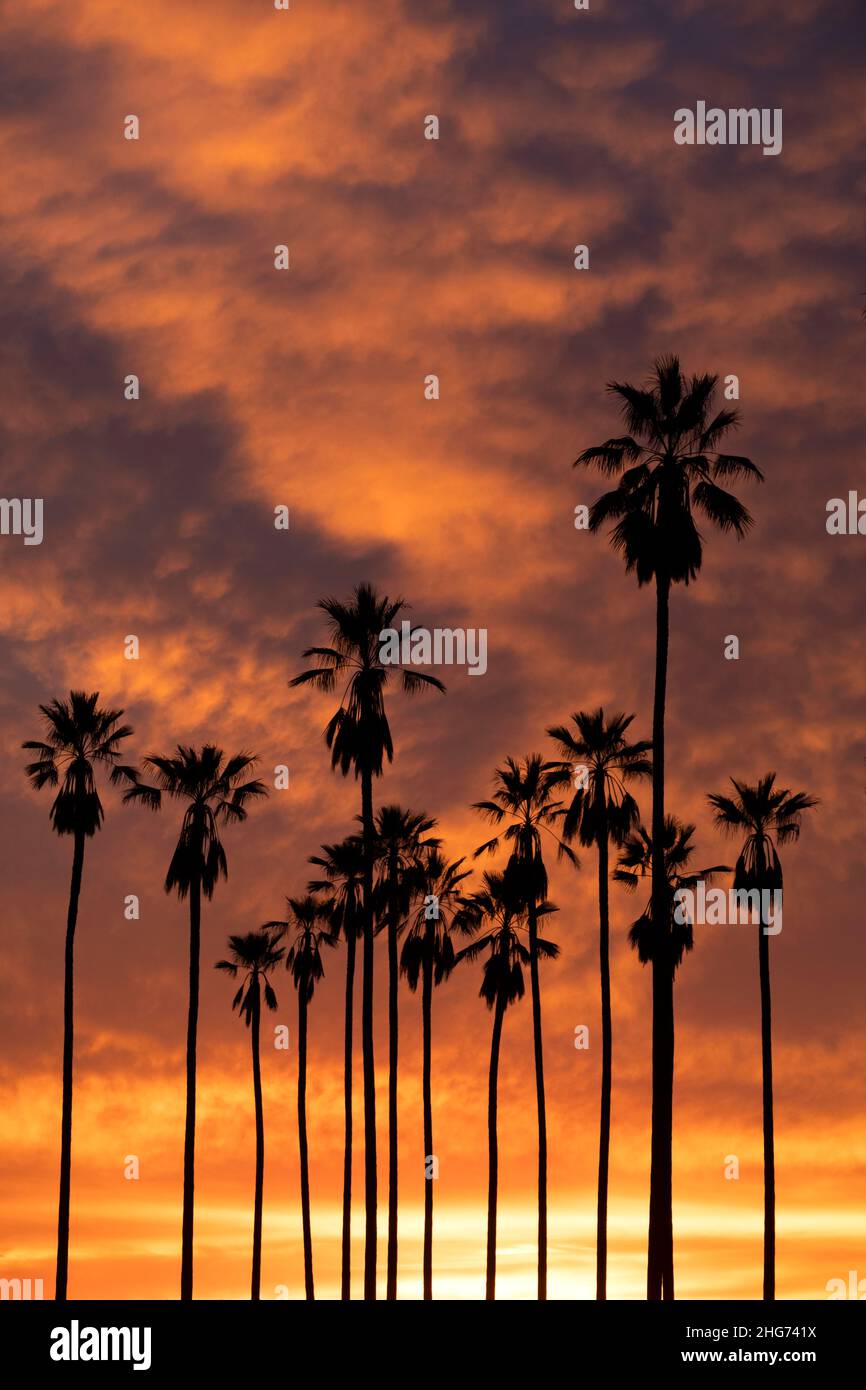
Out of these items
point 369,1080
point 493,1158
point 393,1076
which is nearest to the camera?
point 369,1080

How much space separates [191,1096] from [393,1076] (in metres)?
8.65

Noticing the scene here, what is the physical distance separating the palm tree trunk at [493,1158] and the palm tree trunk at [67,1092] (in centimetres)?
2189

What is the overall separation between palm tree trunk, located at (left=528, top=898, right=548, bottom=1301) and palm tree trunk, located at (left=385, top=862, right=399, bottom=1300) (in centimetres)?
659

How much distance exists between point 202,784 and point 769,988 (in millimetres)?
25111

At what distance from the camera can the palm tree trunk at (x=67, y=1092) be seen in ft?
204

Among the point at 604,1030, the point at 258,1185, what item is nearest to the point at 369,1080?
the point at 604,1030

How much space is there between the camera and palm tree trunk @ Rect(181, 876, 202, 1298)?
6550 centimetres

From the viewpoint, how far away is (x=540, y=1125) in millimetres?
76688

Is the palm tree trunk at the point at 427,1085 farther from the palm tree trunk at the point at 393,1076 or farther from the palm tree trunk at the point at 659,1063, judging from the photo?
the palm tree trunk at the point at 659,1063

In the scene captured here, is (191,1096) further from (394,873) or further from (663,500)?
(663,500)

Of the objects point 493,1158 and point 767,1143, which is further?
point 493,1158

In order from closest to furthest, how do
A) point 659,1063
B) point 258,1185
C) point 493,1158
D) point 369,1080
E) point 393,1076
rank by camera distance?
1. point 659,1063
2. point 369,1080
3. point 393,1076
4. point 493,1158
5. point 258,1185

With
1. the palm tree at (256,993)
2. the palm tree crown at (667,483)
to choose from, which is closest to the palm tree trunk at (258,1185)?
the palm tree at (256,993)
